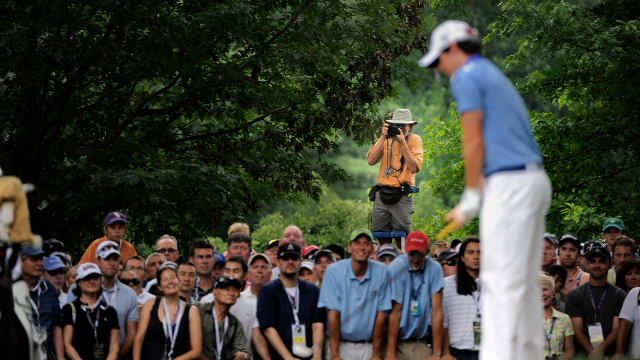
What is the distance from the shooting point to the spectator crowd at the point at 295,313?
7.54 metres

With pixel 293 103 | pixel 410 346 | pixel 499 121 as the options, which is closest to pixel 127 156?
pixel 293 103

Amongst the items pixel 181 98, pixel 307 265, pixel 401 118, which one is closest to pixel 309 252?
pixel 307 265

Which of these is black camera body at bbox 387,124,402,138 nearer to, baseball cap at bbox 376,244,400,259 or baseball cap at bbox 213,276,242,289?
baseball cap at bbox 376,244,400,259

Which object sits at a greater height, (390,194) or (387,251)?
(390,194)

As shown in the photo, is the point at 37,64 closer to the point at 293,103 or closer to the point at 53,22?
the point at 53,22

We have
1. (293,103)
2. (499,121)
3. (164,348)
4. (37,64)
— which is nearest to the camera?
(499,121)

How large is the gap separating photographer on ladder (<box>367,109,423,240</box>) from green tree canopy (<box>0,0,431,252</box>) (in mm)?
1976

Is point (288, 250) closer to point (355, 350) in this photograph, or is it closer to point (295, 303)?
point (295, 303)

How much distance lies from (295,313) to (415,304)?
1.19 meters

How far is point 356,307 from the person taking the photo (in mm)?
7742

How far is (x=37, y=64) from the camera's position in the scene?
36.2 feet

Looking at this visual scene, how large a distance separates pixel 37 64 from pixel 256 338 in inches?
218

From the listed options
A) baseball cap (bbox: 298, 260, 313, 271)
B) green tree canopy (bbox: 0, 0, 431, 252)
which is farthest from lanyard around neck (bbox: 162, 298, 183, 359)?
green tree canopy (bbox: 0, 0, 431, 252)

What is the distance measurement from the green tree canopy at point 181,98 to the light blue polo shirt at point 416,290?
4950mm
